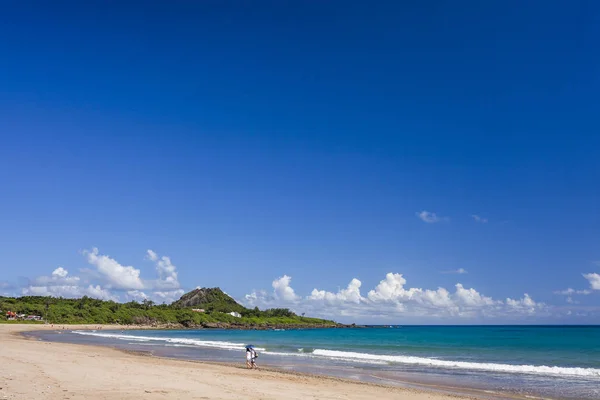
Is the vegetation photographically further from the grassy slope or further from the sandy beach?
the sandy beach

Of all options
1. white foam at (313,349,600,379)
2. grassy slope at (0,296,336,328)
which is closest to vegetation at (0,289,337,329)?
grassy slope at (0,296,336,328)

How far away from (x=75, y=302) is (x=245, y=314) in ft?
225

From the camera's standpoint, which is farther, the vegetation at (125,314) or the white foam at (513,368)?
the vegetation at (125,314)

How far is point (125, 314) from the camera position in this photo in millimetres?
138625

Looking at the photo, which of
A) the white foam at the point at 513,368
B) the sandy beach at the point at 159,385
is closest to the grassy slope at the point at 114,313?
the white foam at the point at 513,368

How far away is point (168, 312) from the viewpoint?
155000 millimetres

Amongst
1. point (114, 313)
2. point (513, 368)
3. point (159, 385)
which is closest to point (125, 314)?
point (114, 313)

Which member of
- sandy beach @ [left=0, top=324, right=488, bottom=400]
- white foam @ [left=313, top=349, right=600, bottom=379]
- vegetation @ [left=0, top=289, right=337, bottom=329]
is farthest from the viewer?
vegetation @ [left=0, top=289, right=337, bottom=329]

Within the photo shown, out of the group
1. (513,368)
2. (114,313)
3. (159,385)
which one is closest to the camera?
(159,385)

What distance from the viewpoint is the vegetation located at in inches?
4712

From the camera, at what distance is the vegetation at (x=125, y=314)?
11969cm

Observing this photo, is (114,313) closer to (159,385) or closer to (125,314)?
(125,314)

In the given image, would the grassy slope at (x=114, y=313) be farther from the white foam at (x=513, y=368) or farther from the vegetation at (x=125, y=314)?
the white foam at (x=513, y=368)

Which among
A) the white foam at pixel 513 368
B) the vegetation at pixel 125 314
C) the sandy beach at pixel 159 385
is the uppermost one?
the sandy beach at pixel 159 385
